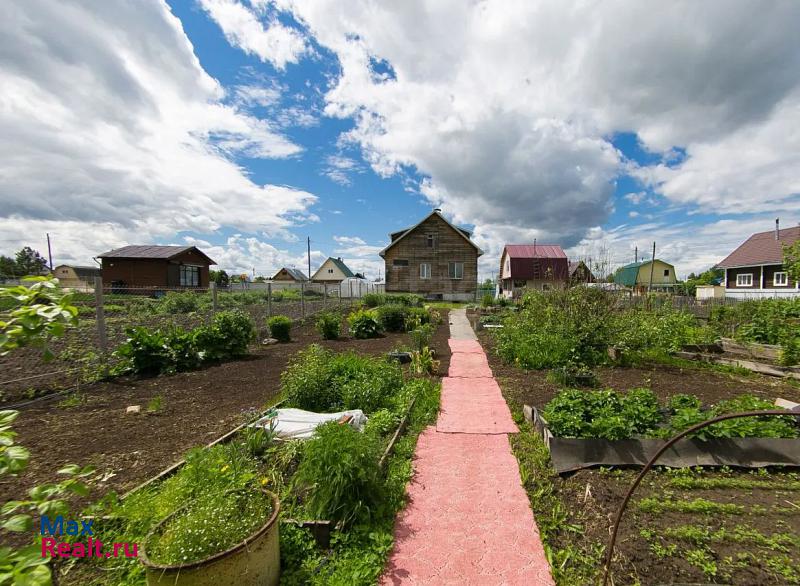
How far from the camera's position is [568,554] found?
2.44 m

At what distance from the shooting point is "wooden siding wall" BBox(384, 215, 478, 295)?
29.0 meters

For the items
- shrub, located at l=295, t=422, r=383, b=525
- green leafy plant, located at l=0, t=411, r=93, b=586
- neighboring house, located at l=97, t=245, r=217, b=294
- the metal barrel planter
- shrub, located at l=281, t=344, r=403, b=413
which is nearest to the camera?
green leafy plant, located at l=0, t=411, r=93, b=586

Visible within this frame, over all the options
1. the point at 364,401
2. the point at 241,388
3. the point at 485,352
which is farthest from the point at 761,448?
the point at 241,388

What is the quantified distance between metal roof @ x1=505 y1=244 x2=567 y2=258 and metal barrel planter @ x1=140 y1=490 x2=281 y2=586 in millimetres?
34144

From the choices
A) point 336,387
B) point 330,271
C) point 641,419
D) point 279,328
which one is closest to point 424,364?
point 336,387

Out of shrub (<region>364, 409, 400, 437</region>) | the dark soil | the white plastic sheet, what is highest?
the white plastic sheet

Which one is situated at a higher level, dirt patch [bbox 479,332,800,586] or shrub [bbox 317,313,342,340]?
shrub [bbox 317,313,342,340]

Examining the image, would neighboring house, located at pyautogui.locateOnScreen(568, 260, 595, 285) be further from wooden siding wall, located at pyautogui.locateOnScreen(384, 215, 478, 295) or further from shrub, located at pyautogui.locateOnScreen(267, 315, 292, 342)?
wooden siding wall, located at pyautogui.locateOnScreen(384, 215, 478, 295)

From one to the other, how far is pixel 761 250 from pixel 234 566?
1319 inches

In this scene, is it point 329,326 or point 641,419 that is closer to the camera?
point 641,419

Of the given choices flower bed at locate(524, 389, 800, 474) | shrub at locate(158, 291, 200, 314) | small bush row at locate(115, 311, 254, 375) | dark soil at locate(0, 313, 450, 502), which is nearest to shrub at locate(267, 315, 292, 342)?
small bush row at locate(115, 311, 254, 375)

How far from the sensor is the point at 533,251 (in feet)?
117

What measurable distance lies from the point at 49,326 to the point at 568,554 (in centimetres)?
311

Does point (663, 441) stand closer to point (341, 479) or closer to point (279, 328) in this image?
point (341, 479)
